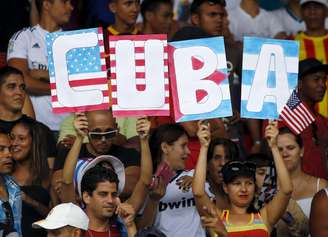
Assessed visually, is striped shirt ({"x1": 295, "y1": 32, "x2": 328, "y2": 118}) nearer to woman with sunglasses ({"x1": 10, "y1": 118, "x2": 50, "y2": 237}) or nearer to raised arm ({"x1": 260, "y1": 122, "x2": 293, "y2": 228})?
raised arm ({"x1": 260, "y1": 122, "x2": 293, "y2": 228})

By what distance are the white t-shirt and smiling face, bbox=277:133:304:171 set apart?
302 centimetres

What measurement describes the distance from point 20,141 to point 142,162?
1.21 meters

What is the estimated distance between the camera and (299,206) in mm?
13344

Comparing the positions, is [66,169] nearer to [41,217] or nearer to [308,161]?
[41,217]

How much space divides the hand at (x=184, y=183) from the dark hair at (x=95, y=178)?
703 mm

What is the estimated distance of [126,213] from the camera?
475 inches

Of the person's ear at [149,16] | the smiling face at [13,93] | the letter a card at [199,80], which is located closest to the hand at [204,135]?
the letter a card at [199,80]

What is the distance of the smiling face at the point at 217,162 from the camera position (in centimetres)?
1336

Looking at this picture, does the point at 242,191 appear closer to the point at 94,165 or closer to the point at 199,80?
the point at 199,80

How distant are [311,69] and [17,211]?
12.7 feet

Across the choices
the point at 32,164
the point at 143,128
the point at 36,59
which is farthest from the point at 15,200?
the point at 36,59

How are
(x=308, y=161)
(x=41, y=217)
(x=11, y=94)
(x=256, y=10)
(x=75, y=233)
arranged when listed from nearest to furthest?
(x=75, y=233) → (x=41, y=217) → (x=11, y=94) → (x=308, y=161) → (x=256, y=10)

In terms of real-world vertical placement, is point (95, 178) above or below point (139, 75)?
below

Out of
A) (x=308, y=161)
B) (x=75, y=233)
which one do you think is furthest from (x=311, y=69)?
(x=75, y=233)
